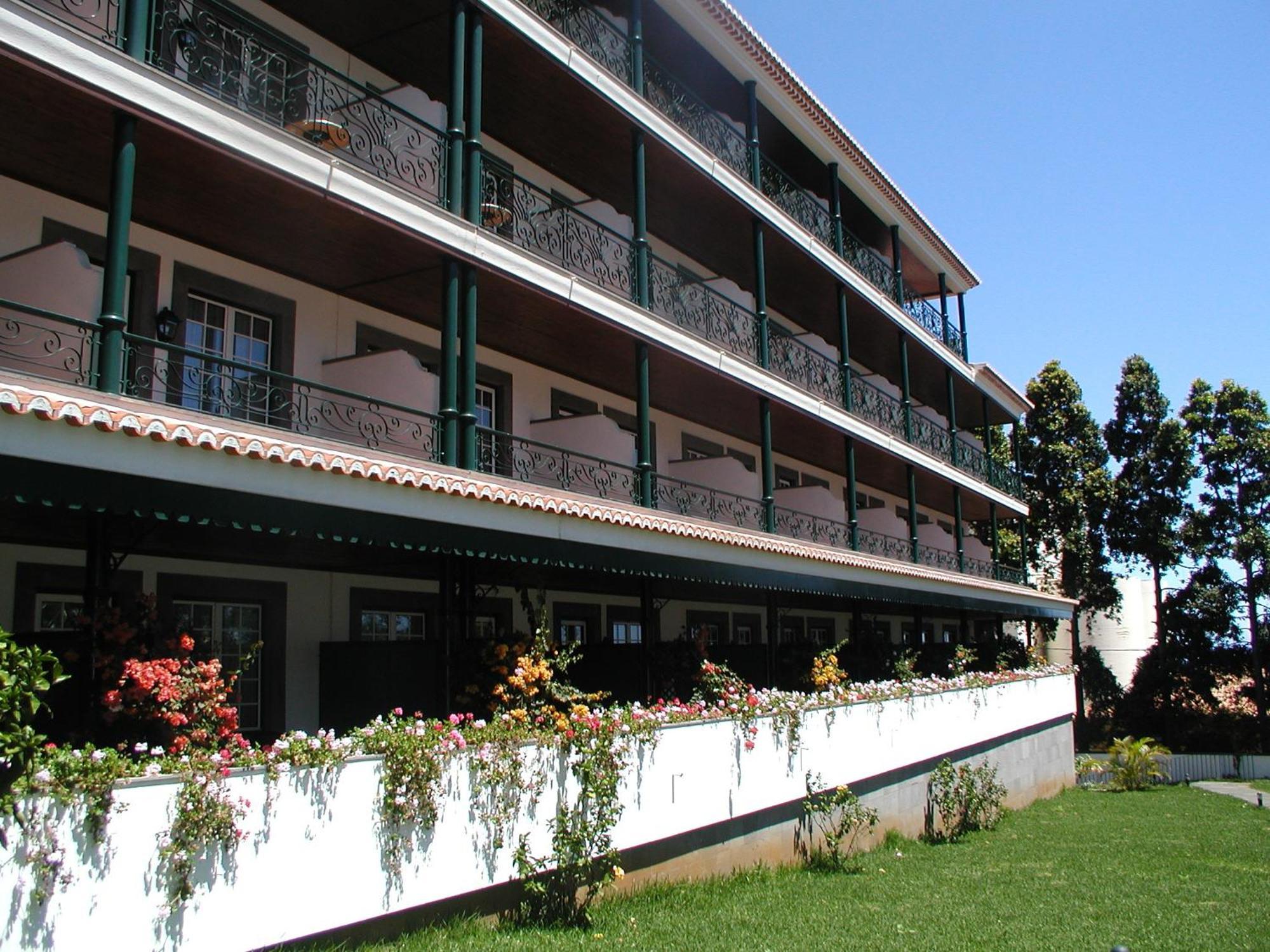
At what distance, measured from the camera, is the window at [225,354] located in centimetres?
1186

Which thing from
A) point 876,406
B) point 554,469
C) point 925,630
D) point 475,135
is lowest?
point 925,630

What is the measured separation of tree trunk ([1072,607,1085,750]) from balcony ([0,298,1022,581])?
2595cm

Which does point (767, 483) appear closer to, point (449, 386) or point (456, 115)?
point (449, 386)

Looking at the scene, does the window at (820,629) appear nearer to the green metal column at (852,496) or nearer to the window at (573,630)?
the green metal column at (852,496)

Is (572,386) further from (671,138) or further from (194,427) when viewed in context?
(194,427)

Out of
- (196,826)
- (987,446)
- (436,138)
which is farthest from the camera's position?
(987,446)

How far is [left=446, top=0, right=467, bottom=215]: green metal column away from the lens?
12875 mm

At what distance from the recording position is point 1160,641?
145 ft

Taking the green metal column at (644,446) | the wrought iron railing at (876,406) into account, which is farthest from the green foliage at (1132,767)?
the green metal column at (644,446)

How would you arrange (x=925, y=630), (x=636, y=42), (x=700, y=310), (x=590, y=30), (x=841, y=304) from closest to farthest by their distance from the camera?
(x=590, y=30), (x=636, y=42), (x=700, y=310), (x=841, y=304), (x=925, y=630)

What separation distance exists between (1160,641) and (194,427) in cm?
4350

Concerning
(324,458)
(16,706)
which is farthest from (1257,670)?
(16,706)

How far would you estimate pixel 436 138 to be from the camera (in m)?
13.3

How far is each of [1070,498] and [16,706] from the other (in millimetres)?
43266
